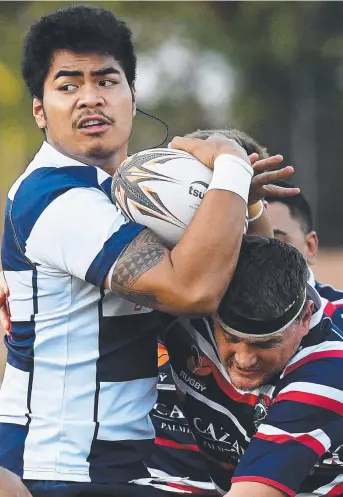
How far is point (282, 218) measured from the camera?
6.29m

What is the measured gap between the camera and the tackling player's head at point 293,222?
20.3 ft

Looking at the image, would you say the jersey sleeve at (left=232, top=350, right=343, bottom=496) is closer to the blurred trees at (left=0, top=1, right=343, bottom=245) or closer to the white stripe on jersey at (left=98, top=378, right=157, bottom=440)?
the white stripe on jersey at (left=98, top=378, right=157, bottom=440)

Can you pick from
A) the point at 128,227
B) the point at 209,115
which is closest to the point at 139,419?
the point at 128,227

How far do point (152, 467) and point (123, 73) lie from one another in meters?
1.85

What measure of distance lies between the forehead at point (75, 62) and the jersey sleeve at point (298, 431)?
4.66 feet

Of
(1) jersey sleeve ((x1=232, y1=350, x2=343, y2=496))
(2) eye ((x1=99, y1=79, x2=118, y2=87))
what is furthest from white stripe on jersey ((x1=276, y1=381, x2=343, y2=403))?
(2) eye ((x1=99, y1=79, x2=118, y2=87))

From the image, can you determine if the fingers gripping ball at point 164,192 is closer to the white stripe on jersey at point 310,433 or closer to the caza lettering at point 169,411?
the white stripe on jersey at point 310,433

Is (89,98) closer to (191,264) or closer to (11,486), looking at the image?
(191,264)

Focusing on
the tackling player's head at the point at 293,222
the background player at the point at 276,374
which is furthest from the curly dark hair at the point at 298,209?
the background player at the point at 276,374

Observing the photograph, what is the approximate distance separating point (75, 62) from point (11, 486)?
1.63 meters

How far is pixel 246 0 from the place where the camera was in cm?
2262

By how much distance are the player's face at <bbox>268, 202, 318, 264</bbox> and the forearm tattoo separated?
8.64ft

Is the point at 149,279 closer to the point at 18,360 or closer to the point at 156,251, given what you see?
the point at 156,251

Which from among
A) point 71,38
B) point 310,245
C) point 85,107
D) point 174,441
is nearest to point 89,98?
point 85,107
